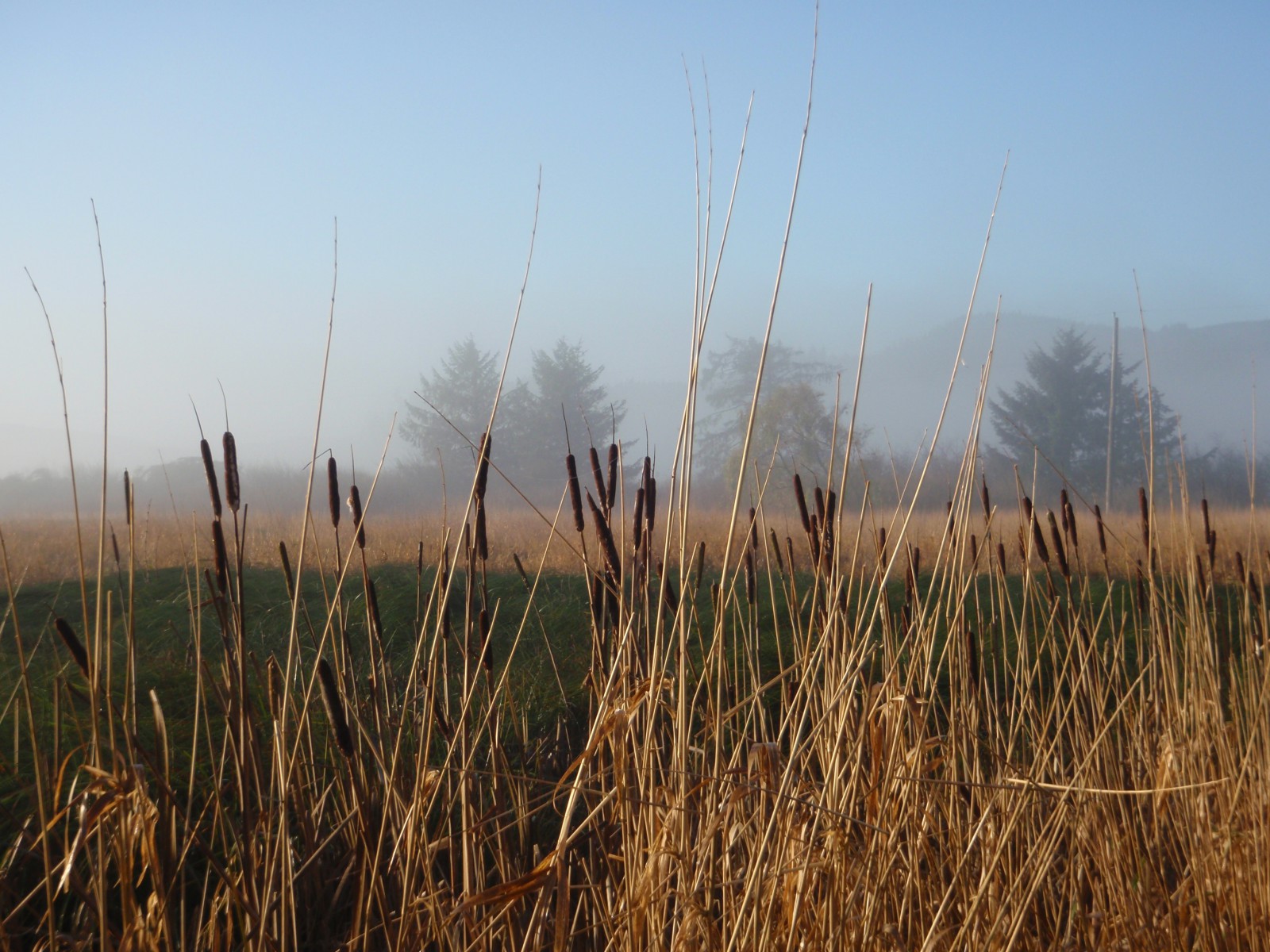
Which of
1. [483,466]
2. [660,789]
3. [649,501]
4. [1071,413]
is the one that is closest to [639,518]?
[649,501]

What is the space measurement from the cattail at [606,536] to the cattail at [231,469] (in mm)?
390

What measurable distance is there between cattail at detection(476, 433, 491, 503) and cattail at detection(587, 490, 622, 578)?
0.43ft

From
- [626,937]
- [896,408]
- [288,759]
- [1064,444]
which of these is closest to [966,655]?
[626,937]

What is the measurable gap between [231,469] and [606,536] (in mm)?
442

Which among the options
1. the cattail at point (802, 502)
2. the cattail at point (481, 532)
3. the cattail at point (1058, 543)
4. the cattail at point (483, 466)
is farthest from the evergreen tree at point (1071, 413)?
the cattail at point (483, 466)

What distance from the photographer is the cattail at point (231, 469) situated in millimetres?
887

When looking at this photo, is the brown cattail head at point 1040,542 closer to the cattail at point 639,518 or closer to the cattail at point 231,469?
the cattail at point 639,518

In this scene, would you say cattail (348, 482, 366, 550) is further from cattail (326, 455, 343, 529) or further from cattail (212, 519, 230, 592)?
cattail (212, 519, 230, 592)

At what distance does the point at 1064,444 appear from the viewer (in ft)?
93.1

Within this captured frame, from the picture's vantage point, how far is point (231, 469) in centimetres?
89

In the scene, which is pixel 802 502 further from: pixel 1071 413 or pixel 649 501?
pixel 1071 413

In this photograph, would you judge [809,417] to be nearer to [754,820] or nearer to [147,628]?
[147,628]

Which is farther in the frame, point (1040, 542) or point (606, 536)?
point (1040, 542)

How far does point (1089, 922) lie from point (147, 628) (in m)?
3.73
